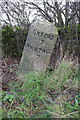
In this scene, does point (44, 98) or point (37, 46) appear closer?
point (44, 98)

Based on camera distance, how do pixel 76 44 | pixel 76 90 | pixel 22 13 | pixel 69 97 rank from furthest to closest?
pixel 22 13 → pixel 76 44 → pixel 76 90 → pixel 69 97

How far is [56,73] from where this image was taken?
2.43 m

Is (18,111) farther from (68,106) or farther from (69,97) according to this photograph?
(69,97)

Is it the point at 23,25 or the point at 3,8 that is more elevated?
the point at 3,8

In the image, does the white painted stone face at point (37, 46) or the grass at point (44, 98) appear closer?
the grass at point (44, 98)

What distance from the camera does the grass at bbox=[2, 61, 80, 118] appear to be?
1.59m

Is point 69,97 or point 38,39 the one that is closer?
point 69,97

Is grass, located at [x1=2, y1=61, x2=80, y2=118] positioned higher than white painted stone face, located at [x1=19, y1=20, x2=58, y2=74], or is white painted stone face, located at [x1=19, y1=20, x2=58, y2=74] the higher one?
white painted stone face, located at [x1=19, y1=20, x2=58, y2=74]

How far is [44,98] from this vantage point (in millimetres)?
1914

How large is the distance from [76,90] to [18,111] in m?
1.09

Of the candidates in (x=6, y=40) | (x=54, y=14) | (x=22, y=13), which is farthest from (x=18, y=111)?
(x=54, y=14)

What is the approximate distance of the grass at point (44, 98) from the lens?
1.59 meters

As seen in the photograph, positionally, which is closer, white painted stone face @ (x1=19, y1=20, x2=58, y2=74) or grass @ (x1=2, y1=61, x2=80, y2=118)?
grass @ (x1=2, y1=61, x2=80, y2=118)

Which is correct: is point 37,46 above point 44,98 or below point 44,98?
above
